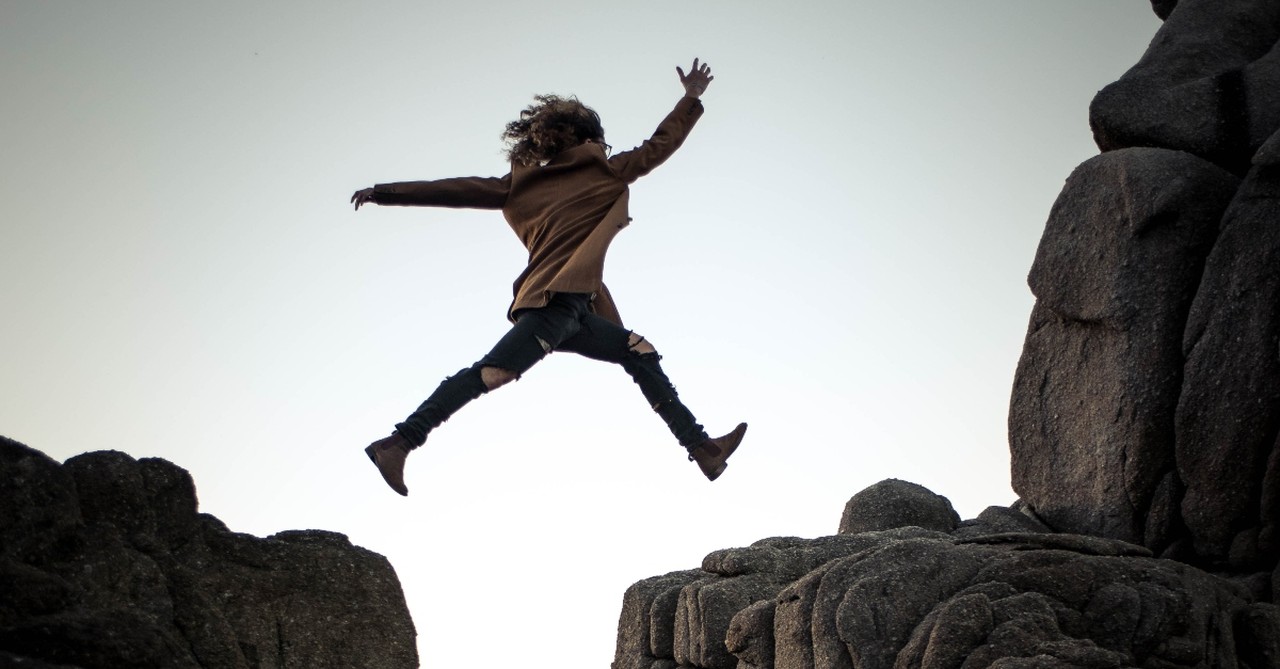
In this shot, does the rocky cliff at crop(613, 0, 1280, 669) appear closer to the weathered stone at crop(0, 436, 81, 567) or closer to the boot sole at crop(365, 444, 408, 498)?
the boot sole at crop(365, 444, 408, 498)

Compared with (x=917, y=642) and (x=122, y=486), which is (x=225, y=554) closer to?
(x=122, y=486)

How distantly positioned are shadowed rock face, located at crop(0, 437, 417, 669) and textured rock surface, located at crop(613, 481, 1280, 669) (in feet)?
11.6

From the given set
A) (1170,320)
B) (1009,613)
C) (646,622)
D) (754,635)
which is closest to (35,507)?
(754,635)

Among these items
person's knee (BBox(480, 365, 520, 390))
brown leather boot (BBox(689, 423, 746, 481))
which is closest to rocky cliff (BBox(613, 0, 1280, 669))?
brown leather boot (BBox(689, 423, 746, 481))

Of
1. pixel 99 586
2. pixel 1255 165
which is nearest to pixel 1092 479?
pixel 1255 165

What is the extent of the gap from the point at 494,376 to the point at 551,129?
8.35 feet

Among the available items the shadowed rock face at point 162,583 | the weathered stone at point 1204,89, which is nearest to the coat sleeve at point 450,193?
the shadowed rock face at point 162,583

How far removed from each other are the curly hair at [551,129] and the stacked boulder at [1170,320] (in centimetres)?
558

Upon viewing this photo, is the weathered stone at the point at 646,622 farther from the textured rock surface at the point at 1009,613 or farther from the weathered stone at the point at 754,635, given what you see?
the textured rock surface at the point at 1009,613

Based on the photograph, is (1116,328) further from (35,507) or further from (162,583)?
(35,507)

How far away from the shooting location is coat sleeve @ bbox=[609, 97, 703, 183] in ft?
43.3

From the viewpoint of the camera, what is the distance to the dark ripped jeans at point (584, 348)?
12.3 metres

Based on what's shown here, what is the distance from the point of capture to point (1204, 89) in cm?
1614

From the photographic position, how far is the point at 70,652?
7617 mm
